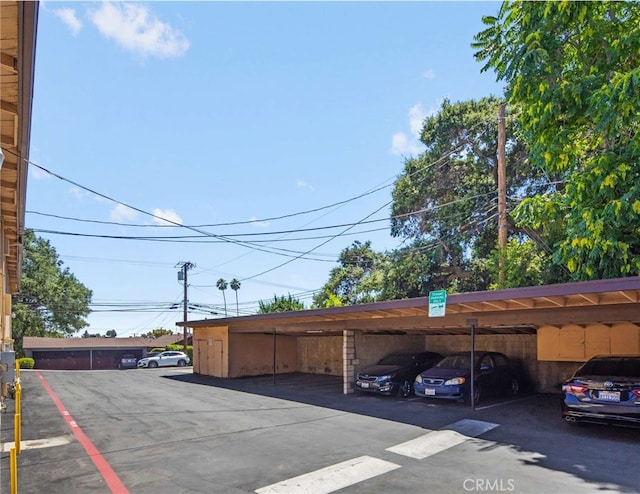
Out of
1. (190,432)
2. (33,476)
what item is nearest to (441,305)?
(190,432)

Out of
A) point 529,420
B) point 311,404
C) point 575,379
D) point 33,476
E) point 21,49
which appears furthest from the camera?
point 311,404

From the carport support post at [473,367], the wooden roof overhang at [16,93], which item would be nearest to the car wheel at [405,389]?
the carport support post at [473,367]

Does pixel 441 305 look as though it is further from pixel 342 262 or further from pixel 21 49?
pixel 342 262

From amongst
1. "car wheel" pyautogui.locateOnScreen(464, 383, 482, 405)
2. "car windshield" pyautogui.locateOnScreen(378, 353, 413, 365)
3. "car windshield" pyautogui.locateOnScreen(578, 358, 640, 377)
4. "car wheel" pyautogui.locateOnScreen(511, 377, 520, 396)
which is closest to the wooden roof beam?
"car windshield" pyautogui.locateOnScreen(578, 358, 640, 377)

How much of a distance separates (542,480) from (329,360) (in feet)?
54.8

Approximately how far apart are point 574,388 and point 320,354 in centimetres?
1512

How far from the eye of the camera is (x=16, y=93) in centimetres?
546

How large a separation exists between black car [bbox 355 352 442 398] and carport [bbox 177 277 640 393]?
→ 86cm

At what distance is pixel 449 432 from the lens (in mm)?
9062

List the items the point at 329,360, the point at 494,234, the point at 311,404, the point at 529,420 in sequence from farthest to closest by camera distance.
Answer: the point at 494,234, the point at 329,360, the point at 311,404, the point at 529,420

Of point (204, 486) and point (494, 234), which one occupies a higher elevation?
point (494, 234)

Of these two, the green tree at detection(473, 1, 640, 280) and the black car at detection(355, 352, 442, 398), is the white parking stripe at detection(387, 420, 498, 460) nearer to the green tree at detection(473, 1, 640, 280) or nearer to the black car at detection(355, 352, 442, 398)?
the black car at detection(355, 352, 442, 398)

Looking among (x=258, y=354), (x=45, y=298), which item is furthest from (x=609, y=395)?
(x=45, y=298)

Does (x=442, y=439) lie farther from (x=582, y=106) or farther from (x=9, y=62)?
(x=9, y=62)
